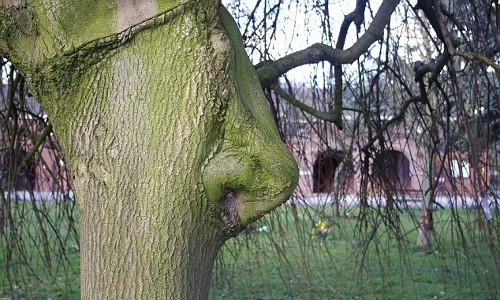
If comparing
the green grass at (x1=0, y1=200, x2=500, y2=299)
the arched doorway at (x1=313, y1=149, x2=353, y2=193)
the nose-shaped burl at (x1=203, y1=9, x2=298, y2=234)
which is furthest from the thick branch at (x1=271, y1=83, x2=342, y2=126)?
the nose-shaped burl at (x1=203, y1=9, x2=298, y2=234)

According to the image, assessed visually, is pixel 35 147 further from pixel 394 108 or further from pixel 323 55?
pixel 394 108

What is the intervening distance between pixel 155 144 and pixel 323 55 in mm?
1226

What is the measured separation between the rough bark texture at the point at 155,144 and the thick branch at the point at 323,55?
873mm

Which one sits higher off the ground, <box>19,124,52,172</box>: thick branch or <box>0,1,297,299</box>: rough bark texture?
<box>19,124,52,172</box>: thick branch

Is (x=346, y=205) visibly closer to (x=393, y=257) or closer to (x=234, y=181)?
(x=234, y=181)

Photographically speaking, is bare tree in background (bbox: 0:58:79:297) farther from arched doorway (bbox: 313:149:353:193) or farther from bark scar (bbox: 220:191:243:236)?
bark scar (bbox: 220:191:243:236)

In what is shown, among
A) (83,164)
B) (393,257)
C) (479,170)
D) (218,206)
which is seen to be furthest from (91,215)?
(393,257)

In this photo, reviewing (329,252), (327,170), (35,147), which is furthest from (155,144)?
(327,170)

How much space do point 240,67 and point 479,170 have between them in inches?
75.5

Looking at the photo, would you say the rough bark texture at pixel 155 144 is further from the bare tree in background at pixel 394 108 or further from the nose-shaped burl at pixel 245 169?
the bare tree in background at pixel 394 108

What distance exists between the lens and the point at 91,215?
4.93 ft

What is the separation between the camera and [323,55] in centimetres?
249

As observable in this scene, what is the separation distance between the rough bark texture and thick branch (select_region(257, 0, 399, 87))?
0.87m

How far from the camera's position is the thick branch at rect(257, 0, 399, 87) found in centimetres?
240
